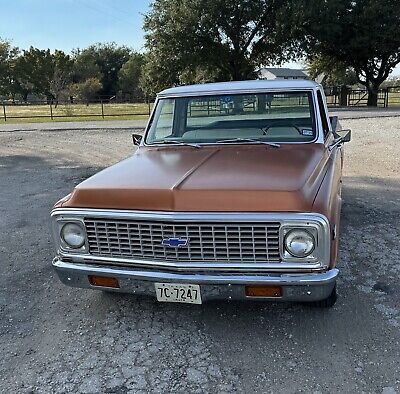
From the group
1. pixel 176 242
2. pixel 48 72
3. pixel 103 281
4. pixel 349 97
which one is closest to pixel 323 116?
pixel 176 242

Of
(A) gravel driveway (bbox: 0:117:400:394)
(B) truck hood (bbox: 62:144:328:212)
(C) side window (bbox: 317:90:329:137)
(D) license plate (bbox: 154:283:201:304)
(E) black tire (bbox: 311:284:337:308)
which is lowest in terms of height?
(A) gravel driveway (bbox: 0:117:400:394)

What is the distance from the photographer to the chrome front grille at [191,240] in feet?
9.05

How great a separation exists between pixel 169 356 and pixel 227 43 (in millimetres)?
31313

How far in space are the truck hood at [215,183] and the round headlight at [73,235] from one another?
0.51 ft

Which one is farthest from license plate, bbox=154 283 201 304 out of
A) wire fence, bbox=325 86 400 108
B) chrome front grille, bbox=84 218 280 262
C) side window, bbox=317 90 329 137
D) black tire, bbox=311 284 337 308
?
wire fence, bbox=325 86 400 108

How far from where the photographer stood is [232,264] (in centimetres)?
283

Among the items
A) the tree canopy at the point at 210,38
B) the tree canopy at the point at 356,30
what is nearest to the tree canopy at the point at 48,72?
the tree canopy at the point at 210,38

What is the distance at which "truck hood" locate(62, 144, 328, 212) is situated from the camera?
2.75 metres

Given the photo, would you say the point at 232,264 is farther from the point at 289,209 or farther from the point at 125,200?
the point at 125,200

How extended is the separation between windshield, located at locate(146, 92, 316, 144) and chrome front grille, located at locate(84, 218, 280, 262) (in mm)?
1586

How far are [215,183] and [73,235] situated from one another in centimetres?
107

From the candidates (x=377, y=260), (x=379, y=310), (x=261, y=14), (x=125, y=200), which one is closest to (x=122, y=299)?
(x=125, y=200)

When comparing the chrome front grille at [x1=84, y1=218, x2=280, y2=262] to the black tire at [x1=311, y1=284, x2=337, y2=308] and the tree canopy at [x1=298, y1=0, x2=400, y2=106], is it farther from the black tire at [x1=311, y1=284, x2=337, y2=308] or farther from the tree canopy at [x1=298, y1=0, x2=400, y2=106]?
the tree canopy at [x1=298, y1=0, x2=400, y2=106]

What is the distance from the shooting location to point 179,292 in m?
2.92
